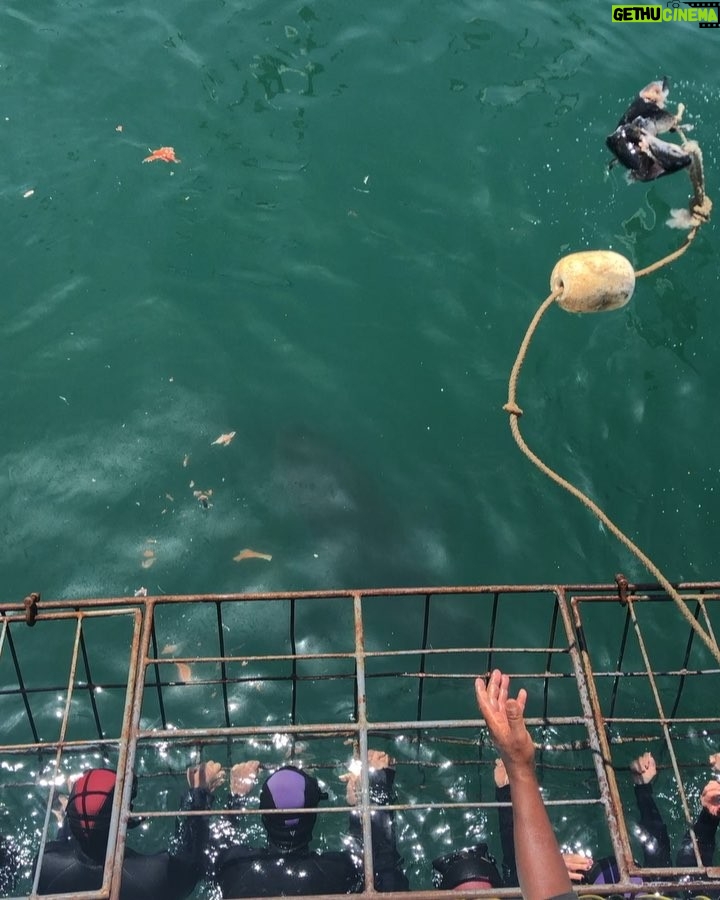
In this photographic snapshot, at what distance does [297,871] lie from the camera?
6.46 meters

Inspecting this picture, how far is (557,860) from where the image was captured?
331 centimetres

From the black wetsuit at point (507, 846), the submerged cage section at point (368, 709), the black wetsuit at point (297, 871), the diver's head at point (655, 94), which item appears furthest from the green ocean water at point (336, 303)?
the diver's head at point (655, 94)

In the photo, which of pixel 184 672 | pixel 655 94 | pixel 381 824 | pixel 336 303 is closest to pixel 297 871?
pixel 381 824

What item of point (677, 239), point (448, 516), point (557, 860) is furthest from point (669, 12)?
point (557, 860)

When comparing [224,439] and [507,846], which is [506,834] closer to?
[507,846]

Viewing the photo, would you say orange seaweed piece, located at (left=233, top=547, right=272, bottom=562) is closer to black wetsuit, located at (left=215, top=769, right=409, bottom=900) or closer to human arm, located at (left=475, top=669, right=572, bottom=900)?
black wetsuit, located at (left=215, top=769, right=409, bottom=900)

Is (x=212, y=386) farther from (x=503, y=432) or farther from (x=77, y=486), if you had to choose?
(x=503, y=432)

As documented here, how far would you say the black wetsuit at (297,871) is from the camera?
640 centimetres

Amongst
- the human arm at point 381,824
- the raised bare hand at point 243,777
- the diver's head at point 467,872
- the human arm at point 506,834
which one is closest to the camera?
the diver's head at point 467,872

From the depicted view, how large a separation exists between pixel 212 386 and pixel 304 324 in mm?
1370

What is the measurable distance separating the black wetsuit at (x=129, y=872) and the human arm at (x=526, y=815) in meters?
3.99

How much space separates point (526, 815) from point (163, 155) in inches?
399

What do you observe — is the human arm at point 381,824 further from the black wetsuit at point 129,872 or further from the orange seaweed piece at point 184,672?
the orange seaweed piece at point 184,672

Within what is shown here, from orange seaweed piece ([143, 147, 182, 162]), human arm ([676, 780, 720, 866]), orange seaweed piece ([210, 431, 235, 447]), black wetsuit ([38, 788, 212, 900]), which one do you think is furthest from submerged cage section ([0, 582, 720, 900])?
orange seaweed piece ([143, 147, 182, 162])
